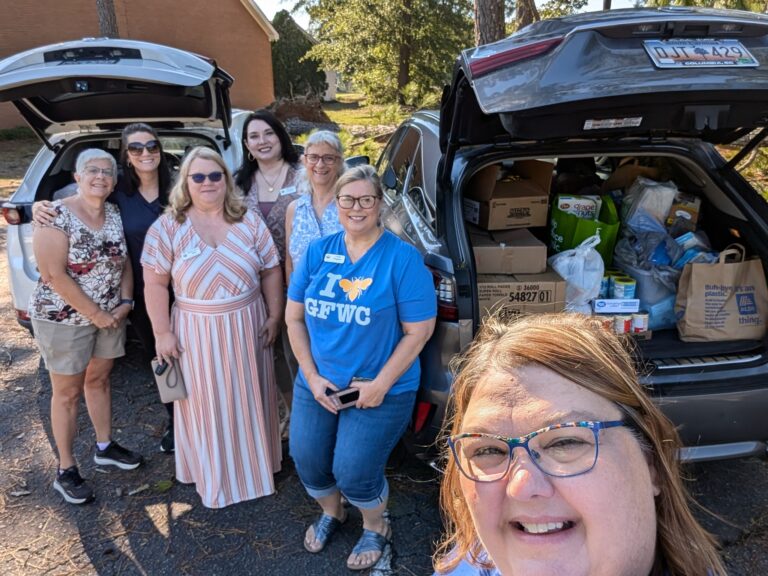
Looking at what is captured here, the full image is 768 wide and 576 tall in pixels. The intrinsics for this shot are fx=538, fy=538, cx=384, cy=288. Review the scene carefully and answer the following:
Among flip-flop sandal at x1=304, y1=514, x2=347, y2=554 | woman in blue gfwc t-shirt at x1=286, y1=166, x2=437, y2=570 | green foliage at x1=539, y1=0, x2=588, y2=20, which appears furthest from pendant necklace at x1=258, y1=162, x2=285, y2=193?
green foliage at x1=539, y1=0, x2=588, y2=20

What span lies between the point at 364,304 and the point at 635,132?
5.07 ft

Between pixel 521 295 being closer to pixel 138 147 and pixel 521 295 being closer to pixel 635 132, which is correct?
pixel 635 132

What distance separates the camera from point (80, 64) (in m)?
3.12

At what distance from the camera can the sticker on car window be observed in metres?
2.20

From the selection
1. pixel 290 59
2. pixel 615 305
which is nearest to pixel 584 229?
pixel 615 305

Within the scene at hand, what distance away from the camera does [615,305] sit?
2.84m

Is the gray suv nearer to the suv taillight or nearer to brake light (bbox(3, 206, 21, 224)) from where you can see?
the suv taillight

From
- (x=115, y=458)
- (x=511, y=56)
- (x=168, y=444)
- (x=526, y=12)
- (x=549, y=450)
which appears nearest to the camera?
(x=549, y=450)

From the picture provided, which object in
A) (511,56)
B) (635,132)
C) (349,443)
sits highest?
(511,56)

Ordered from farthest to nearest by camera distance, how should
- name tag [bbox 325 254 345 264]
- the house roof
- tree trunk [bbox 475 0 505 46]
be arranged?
the house roof
tree trunk [bbox 475 0 505 46]
name tag [bbox 325 254 345 264]

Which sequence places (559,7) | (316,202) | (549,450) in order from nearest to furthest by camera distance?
(549,450), (316,202), (559,7)

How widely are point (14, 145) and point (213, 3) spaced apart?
30.8 feet

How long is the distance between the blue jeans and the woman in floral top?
1142mm

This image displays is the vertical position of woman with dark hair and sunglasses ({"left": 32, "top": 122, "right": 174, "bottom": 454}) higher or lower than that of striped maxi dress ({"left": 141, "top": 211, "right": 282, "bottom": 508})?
higher
